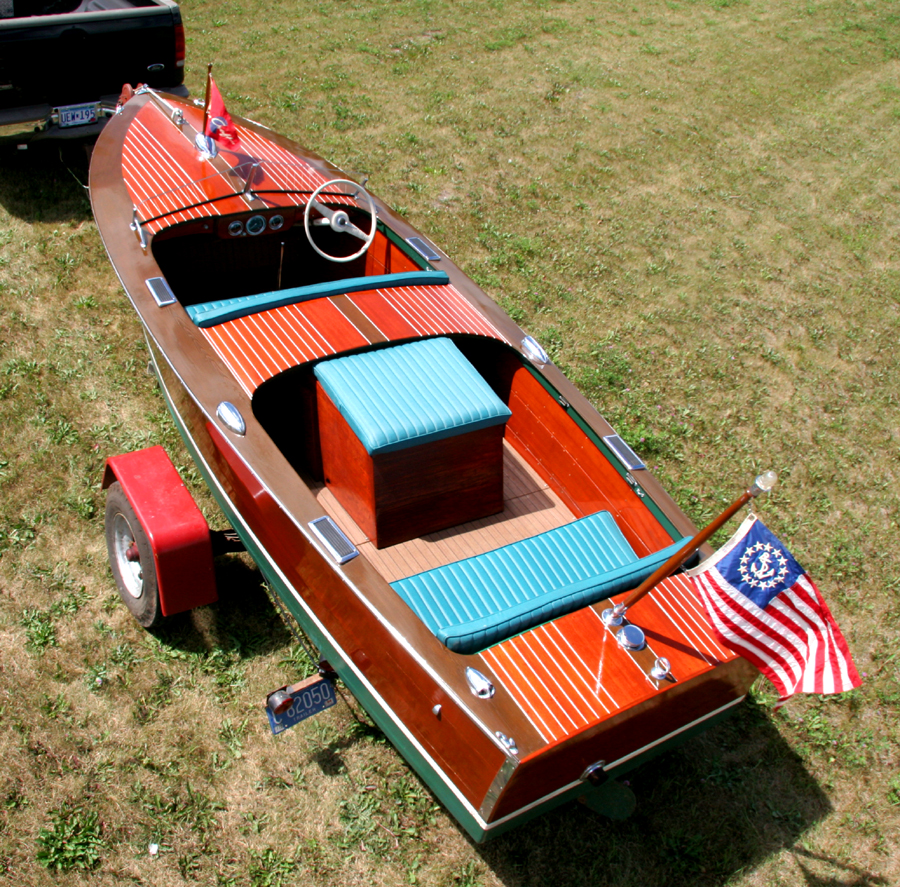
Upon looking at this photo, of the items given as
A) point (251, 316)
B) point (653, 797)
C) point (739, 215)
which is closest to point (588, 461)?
point (653, 797)

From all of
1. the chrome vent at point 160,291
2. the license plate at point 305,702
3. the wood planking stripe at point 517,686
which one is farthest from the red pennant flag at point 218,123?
the wood planking stripe at point 517,686

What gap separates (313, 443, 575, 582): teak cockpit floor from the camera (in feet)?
15.4

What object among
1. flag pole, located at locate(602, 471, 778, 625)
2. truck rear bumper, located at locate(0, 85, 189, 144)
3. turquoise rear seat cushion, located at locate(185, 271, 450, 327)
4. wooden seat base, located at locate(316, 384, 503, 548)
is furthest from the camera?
truck rear bumper, located at locate(0, 85, 189, 144)

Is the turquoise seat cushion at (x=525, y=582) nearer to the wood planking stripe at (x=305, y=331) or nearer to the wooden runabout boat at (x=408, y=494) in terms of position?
the wooden runabout boat at (x=408, y=494)

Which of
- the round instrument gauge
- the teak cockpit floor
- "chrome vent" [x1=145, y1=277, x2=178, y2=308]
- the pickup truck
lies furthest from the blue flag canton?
the pickup truck

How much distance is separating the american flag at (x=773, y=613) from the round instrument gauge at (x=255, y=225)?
407cm

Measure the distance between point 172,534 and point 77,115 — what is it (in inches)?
201

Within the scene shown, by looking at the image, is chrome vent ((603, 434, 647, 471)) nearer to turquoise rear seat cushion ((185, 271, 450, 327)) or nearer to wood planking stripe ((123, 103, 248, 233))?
turquoise rear seat cushion ((185, 271, 450, 327))

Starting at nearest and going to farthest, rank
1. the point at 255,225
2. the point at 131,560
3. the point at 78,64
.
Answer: the point at 131,560, the point at 255,225, the point at 78,64

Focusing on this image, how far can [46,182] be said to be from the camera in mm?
8109

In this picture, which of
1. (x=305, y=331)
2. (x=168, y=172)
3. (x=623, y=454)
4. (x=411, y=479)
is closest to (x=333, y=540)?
(x=411, y=479)

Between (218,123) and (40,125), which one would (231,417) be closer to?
(218,123)

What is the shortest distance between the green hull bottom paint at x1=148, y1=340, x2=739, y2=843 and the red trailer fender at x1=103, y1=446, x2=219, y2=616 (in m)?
0.32

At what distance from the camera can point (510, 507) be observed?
202 inches
